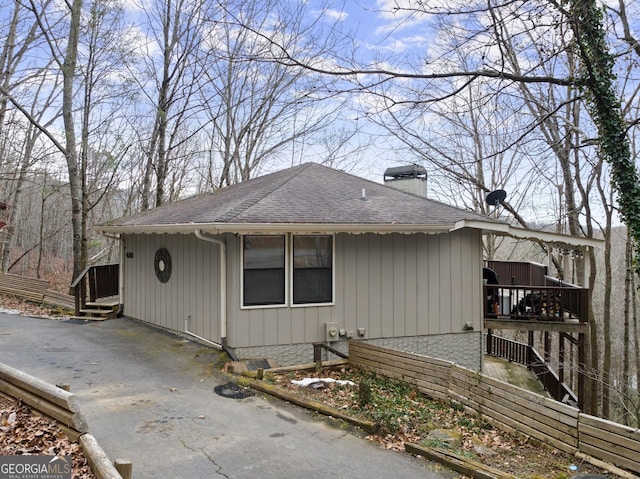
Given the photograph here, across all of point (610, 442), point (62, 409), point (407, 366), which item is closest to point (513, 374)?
point (407, 366)

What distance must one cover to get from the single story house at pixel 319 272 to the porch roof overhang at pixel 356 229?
0.02 m

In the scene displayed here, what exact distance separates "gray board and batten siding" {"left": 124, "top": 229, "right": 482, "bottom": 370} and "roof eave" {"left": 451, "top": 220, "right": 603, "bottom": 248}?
1.63ft

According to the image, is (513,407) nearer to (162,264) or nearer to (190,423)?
(190,423)

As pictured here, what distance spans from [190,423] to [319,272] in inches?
146

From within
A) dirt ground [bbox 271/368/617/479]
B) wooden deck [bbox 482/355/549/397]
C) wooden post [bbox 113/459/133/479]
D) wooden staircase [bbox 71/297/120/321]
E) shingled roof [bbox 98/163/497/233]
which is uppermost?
shingled roof [bbox 98/163/497/233]

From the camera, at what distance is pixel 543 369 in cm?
1216

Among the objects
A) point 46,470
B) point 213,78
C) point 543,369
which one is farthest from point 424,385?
point 213,78

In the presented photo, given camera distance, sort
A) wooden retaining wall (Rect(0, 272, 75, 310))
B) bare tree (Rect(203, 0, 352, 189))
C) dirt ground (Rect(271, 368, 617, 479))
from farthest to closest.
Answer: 1. bare tree (Rect(203, 0, 352, 189))
2. wooden retaining wall (Rect(0, 272, 75, 310))
3. dirt ground (Rect(271, 368, 617, 479))

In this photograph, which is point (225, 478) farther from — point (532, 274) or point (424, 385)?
point (532, 274)

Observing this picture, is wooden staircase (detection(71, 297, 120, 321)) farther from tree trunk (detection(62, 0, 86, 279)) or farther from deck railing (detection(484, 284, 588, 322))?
deck railing (detection(484, 284, 588, 322))

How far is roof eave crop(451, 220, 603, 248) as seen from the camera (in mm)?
8656

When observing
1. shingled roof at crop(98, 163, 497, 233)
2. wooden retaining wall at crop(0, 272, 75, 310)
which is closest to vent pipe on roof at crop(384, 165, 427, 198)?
shingled roof at crop(98, 163, 497, 233)

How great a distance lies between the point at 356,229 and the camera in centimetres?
775

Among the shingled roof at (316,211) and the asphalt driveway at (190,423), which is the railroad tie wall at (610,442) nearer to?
the asphalt driveway at (190,423)
